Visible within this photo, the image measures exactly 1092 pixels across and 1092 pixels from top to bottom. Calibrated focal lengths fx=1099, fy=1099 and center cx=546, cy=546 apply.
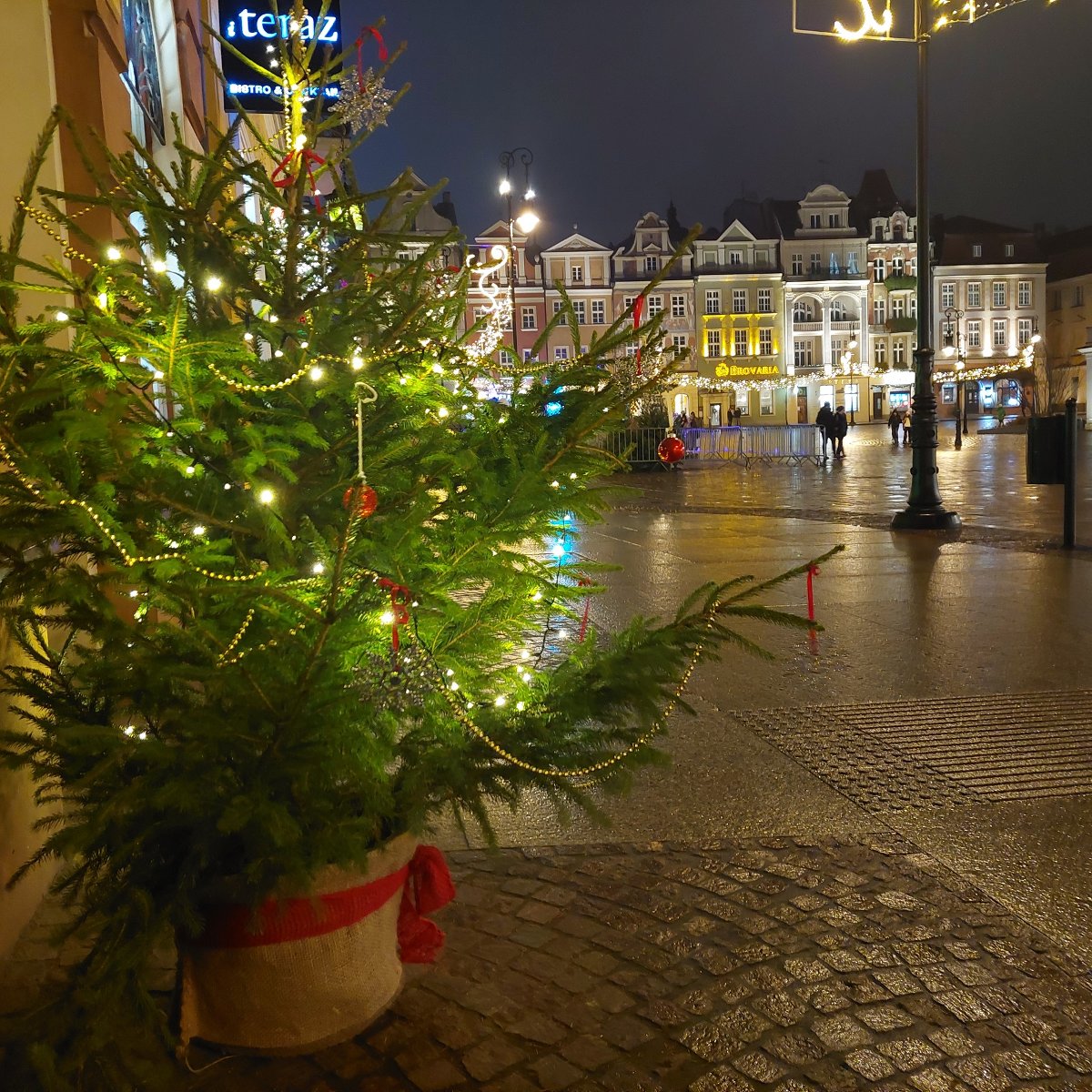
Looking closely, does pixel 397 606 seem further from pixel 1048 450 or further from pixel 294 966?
pixel 1048 450

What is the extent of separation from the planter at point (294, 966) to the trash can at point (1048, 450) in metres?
11.2

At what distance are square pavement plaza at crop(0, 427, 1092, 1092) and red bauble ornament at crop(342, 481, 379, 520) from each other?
154cm

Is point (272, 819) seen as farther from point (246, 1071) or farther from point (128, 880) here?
point (246, 1071)

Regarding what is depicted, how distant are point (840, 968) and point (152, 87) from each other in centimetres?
927

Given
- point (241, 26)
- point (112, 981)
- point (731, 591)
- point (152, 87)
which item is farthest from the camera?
point (241, 26)

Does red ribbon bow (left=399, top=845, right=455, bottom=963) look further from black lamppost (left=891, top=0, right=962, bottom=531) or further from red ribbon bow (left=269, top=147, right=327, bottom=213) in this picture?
black lamppost (left=891, top=0, right=962, bottom=531)

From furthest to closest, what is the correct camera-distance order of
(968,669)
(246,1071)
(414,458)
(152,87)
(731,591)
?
1. (731,591)
2. (152,87)
3. (968,669)
4. (414,458)
5. (246,1071)

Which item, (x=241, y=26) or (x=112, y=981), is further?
(x=241, y=26)

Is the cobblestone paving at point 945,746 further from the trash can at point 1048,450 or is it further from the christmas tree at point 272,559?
the trash can at point 1048,450

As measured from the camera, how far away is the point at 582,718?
3199 mm

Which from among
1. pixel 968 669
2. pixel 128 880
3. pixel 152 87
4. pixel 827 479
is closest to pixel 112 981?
pixel 128 880

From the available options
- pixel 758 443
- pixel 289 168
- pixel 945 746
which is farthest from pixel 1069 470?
pixel 758 443

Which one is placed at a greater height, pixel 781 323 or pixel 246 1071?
pixel 781 323

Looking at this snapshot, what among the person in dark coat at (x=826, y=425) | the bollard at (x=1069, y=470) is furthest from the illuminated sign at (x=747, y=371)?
the bollard at (x=1069, y=470)
